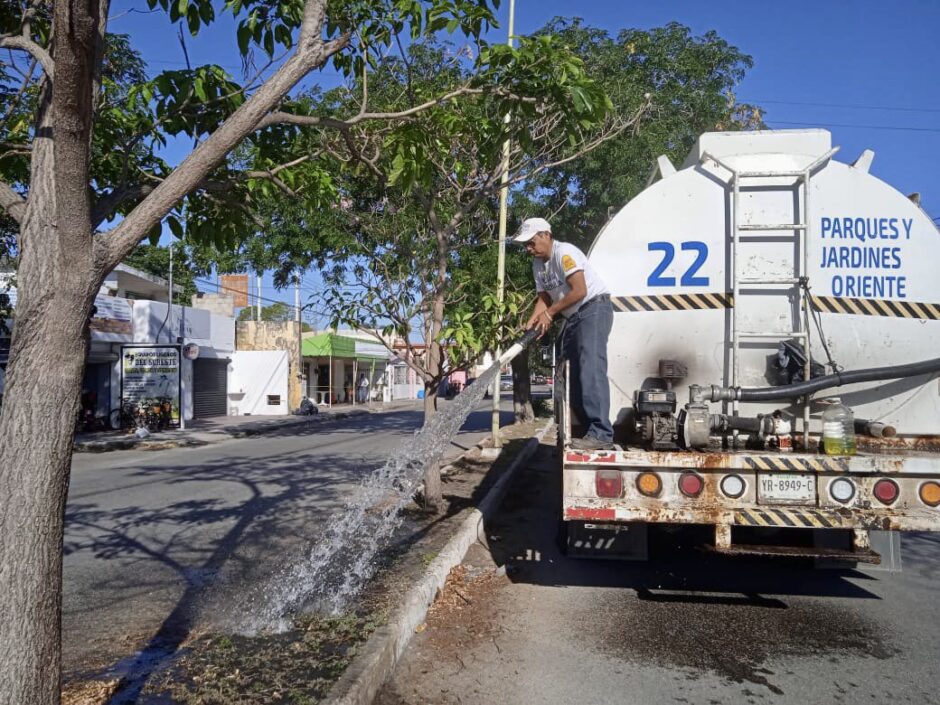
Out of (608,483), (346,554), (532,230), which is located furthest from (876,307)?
(346,554)

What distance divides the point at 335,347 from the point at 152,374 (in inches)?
539

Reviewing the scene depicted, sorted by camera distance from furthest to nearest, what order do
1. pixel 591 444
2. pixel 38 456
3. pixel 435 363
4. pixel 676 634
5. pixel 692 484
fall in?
pixel 435 363 → pixel 591 444 → pixel 676 634 → pixel 692 484 → pixel 38 456

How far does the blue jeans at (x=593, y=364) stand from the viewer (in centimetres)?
495

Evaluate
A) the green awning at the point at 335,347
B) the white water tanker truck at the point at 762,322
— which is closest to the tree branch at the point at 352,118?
the white water tanker truck at the point at 762,322

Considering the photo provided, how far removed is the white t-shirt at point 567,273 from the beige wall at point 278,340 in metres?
29.3

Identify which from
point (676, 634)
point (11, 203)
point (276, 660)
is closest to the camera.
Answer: point (11, 203)

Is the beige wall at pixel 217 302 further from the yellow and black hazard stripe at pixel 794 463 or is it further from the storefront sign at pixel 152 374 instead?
the yellow and black hazard stripe at pixel 794 463

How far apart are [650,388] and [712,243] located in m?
1.07

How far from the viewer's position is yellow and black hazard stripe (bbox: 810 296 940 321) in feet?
16.1

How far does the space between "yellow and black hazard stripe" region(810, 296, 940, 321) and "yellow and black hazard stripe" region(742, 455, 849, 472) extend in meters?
1.19

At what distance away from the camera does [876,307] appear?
16.2 feet

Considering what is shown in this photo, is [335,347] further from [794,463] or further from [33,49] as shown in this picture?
[33,49]

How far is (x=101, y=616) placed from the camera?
4.90m

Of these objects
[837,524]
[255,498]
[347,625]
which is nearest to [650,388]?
[837,524]
